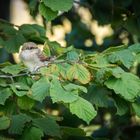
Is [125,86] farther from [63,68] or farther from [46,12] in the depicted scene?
[46,12]

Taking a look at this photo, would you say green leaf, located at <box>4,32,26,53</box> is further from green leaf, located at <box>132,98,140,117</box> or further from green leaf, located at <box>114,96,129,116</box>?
green leaf, located at <box>132,98,140,117</box>

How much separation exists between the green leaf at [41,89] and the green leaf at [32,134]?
29 centimetres

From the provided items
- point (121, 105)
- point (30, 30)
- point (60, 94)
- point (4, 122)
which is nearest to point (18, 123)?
point (4, 122)

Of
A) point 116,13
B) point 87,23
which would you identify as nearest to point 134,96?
point 116,13

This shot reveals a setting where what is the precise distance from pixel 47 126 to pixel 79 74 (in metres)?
0.40

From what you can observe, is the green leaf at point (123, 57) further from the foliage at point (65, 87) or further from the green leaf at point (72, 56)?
the green leaf at point (72, 56)

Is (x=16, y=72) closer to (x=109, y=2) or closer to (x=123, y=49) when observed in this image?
(x=123, y=49)

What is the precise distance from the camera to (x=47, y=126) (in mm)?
3609

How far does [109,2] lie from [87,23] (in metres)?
3.50

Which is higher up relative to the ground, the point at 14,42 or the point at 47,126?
the point at 14,42

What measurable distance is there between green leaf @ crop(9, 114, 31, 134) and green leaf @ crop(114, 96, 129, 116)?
0.52 metres

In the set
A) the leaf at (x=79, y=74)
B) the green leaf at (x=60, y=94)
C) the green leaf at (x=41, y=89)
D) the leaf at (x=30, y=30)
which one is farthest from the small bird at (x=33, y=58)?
the leaf at (x=30, y=30)

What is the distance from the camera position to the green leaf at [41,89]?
3.23 meters

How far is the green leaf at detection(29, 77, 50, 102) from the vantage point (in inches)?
127
